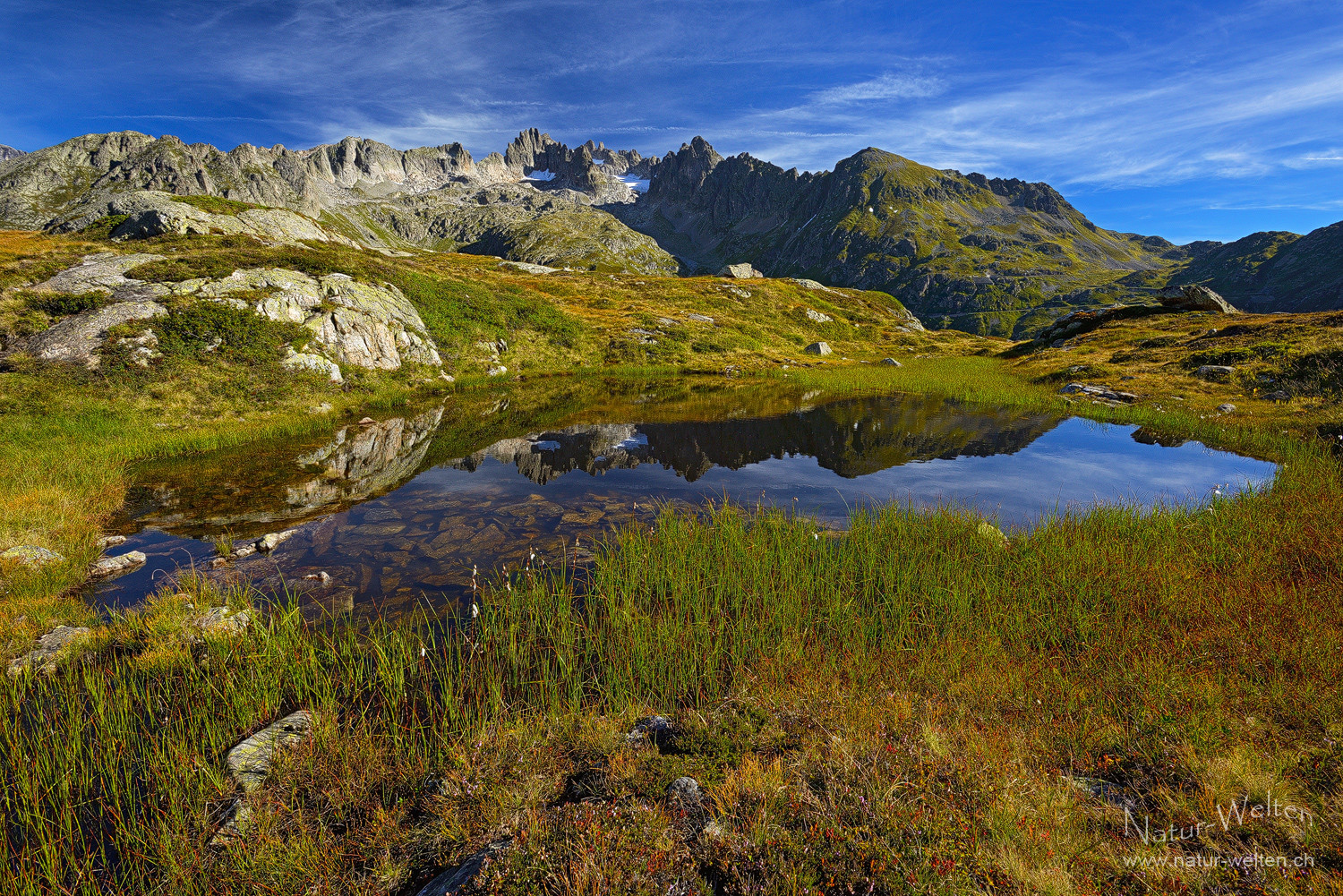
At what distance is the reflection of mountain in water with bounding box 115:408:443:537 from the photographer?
47.8 ft

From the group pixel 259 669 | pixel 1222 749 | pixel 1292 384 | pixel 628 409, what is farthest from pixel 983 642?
pixel 1292 384

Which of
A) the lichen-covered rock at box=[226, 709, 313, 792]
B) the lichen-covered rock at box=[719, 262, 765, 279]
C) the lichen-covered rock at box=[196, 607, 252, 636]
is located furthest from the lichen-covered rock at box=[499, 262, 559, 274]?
the lichen-covered rock at box=[226, 709, 313, 792]

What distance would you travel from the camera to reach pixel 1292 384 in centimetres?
2869

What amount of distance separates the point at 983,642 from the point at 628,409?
3036 cm

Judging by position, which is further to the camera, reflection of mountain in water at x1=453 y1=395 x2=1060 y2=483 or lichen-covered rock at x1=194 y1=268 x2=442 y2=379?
lichen-covered rock at x1=194 y1=268 x2=442 y2=379

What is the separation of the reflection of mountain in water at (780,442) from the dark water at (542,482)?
0.56 feet

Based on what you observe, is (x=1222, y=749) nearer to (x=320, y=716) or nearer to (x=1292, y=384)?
(x=320, y=716)

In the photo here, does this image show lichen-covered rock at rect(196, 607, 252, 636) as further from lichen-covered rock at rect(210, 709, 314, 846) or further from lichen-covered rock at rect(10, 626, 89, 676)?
lichen-covered rock at rect(210, 709, 314, 846)

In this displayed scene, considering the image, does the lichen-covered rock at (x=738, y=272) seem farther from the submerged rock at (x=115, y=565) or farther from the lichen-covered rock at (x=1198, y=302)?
the submerged rock at (x=115, y=565)

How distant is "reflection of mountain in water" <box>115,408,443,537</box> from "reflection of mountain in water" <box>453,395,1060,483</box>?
364cm

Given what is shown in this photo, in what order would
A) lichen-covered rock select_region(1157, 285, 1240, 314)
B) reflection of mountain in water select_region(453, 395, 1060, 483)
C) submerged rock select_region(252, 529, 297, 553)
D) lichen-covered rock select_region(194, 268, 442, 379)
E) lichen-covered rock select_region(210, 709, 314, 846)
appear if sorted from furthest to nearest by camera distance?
1. lichen-covered rock select_region(1157, 285, 1240, 314)
2. lichen-covered rock select_region(194, 268, 442, 379)
3. reflection of mountain in water select_region(453, 395, 1060, 483)
4. submerged rock select_region(252, 529, 297, 553)
5. lichen-covered rock select_region(210, 709, 314, 846)

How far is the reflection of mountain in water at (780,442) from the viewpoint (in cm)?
2191

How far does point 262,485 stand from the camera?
57.2 ft

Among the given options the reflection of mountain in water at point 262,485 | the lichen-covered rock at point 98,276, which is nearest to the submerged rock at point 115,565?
the reflection of mountain in water at point 262,485
